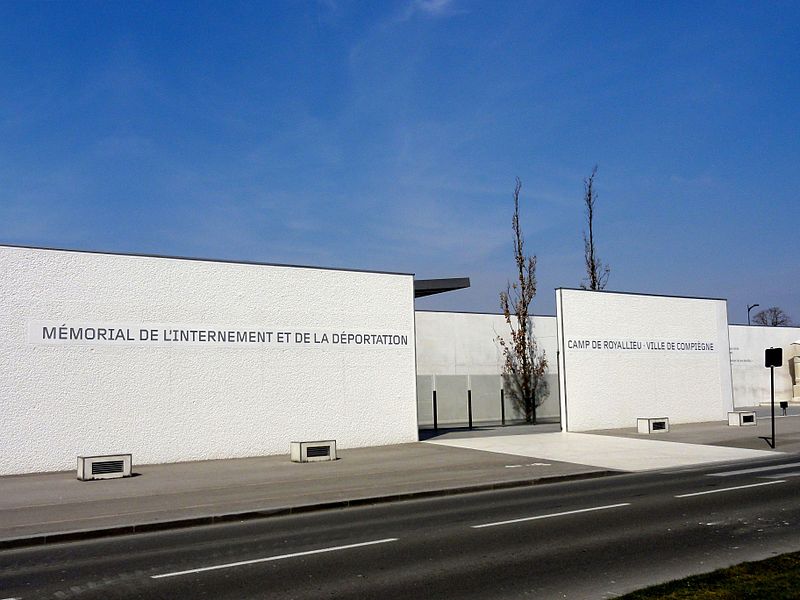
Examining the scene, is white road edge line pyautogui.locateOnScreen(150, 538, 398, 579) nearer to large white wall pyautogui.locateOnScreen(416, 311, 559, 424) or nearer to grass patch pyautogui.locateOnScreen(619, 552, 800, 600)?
grass patch pyautogui.locateOnScreen(619, 552, 800, 600)

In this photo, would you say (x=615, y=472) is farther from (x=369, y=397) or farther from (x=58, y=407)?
(x=58, y=407)

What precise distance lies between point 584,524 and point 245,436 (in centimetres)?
1278

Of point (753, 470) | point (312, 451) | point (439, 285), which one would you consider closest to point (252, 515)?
point (312, 451)

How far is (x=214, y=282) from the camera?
21.8 m

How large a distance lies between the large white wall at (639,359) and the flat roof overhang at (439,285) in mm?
3586

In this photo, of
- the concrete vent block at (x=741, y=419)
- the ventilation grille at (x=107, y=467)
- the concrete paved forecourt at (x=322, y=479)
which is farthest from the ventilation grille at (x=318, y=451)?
the concrete vent block at (x=741, y=419)

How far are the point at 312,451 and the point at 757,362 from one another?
1368 inches

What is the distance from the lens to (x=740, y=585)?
698 cm

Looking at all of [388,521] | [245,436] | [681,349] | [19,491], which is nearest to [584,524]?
[388,521]

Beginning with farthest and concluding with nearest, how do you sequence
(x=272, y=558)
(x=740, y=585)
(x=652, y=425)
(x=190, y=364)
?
1. (x=652, y=425)
2. (x=190, y=364)
3. (x=272, y=558)
4. (x=740, y=585)

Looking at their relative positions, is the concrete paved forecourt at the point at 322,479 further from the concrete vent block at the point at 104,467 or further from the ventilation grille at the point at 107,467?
the ventilation grille at the point at 107,467

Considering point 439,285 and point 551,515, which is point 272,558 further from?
point 439,285

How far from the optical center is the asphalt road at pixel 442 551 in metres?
7.79

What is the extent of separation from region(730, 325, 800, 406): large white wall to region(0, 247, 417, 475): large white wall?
1083 inches
